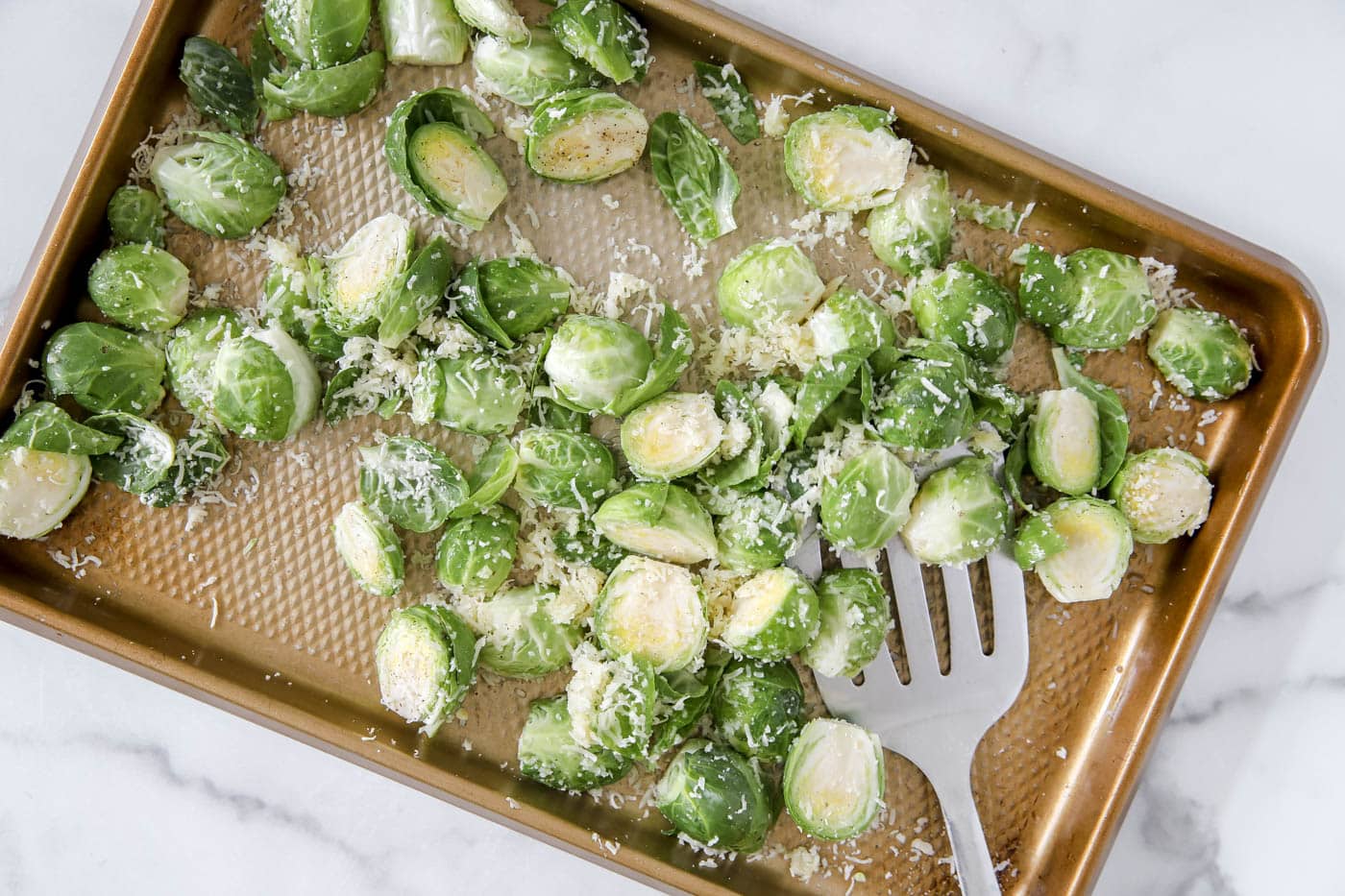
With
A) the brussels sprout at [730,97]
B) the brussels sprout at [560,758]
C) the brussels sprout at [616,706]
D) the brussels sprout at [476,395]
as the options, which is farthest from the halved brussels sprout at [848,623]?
the brussels sprout at [730,97]

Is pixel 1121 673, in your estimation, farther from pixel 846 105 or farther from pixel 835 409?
pixel 846 105

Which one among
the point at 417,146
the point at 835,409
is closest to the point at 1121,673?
the point at 835,409

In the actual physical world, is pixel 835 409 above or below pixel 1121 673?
above

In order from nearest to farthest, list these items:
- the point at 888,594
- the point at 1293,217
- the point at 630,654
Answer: the point at 630,654 → the point at 888,594 → the point at 1293,217

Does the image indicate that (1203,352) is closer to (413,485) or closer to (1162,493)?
(1162,493)

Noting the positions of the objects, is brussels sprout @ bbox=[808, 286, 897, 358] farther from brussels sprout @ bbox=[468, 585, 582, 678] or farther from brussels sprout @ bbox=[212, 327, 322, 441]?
brussels sprout @ bbox=[212, 327, 322, 441]

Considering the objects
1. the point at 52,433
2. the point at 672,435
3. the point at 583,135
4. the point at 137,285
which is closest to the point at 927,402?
the point at 672,435
